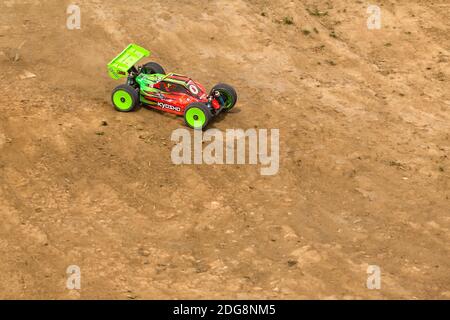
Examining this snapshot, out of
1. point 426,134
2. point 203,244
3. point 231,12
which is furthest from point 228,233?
point 231,12

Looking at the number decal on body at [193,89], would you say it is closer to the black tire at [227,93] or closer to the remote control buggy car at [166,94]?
the remote control buggy car at [166,94]

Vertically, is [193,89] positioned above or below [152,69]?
below

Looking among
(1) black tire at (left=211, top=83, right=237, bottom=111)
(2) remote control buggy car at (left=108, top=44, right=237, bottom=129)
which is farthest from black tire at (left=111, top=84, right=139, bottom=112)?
(1) black tire at (left=211, top=83, right=237, bottom=111)

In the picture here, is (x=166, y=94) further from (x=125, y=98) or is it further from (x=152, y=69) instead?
(x=152, y=69)

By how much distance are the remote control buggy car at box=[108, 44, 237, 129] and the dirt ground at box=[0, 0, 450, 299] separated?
383 millimetres

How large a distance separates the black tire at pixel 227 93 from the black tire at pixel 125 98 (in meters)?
2.05

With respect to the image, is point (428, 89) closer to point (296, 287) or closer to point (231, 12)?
point (231, 12)

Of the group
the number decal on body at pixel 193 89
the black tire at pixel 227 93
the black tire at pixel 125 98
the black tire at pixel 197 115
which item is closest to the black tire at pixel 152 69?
the black tire at pixel 125 98

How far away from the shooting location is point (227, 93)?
16719 mm

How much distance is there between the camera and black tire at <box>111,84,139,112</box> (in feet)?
53.8

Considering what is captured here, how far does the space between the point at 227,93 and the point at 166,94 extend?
1.57 m

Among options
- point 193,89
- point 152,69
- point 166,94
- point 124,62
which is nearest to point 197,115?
point 193,89

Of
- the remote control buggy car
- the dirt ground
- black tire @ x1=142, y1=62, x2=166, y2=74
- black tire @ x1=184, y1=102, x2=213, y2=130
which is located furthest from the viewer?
black tire @ x1=142, y1=62, x2=166, y2=74

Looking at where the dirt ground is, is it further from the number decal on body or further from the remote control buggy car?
the number decal on body
